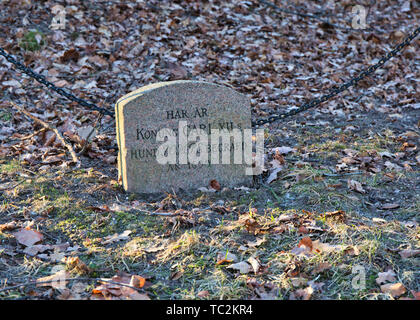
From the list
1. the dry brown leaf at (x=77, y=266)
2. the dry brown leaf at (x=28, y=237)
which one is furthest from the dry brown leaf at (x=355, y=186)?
the dry brown leaf at (x=28, y=237)

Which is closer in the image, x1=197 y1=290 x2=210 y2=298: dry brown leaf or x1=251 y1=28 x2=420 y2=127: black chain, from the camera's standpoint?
x1=197 y1=290 x2=210 y2=298: dry brown leaf

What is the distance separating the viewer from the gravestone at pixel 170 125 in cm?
396

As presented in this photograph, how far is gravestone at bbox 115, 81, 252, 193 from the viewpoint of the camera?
3957 millimetres

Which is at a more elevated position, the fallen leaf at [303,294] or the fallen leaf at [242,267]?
the fallen leaf at [242,267]

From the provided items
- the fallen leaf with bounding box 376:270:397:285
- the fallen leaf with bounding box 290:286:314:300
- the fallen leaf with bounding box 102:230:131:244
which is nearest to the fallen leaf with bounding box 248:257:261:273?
the fallen leaf with bounding box 290:286:314:300

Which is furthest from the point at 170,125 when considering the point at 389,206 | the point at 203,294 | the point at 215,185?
the point at 389,206

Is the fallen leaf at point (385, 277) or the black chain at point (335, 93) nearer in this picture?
the fallen leaf at point (385, 277)

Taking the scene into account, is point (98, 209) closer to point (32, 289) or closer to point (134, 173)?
point (134, 173)

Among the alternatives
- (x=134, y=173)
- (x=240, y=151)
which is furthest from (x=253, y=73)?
(x=134, y=173)

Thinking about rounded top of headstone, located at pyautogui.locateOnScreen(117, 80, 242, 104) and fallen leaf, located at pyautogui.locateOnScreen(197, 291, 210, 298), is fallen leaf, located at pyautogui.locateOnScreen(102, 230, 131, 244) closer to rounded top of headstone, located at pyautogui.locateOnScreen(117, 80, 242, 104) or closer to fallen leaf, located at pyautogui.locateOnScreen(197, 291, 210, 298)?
fallen leaf, located at pyautogui.locateOnScreen(197, 291, 210, 298)

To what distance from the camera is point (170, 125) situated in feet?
13.4

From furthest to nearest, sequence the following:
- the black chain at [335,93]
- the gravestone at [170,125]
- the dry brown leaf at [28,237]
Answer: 1. the black chain at [335,93]
2. the gravestone at [170,125]
3. the dry brown leaf at [28,237]

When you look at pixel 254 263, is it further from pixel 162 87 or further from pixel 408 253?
pixel 162 87

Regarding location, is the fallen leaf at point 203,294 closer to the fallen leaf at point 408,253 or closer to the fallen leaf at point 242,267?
the fallen leaf at point 242,267
